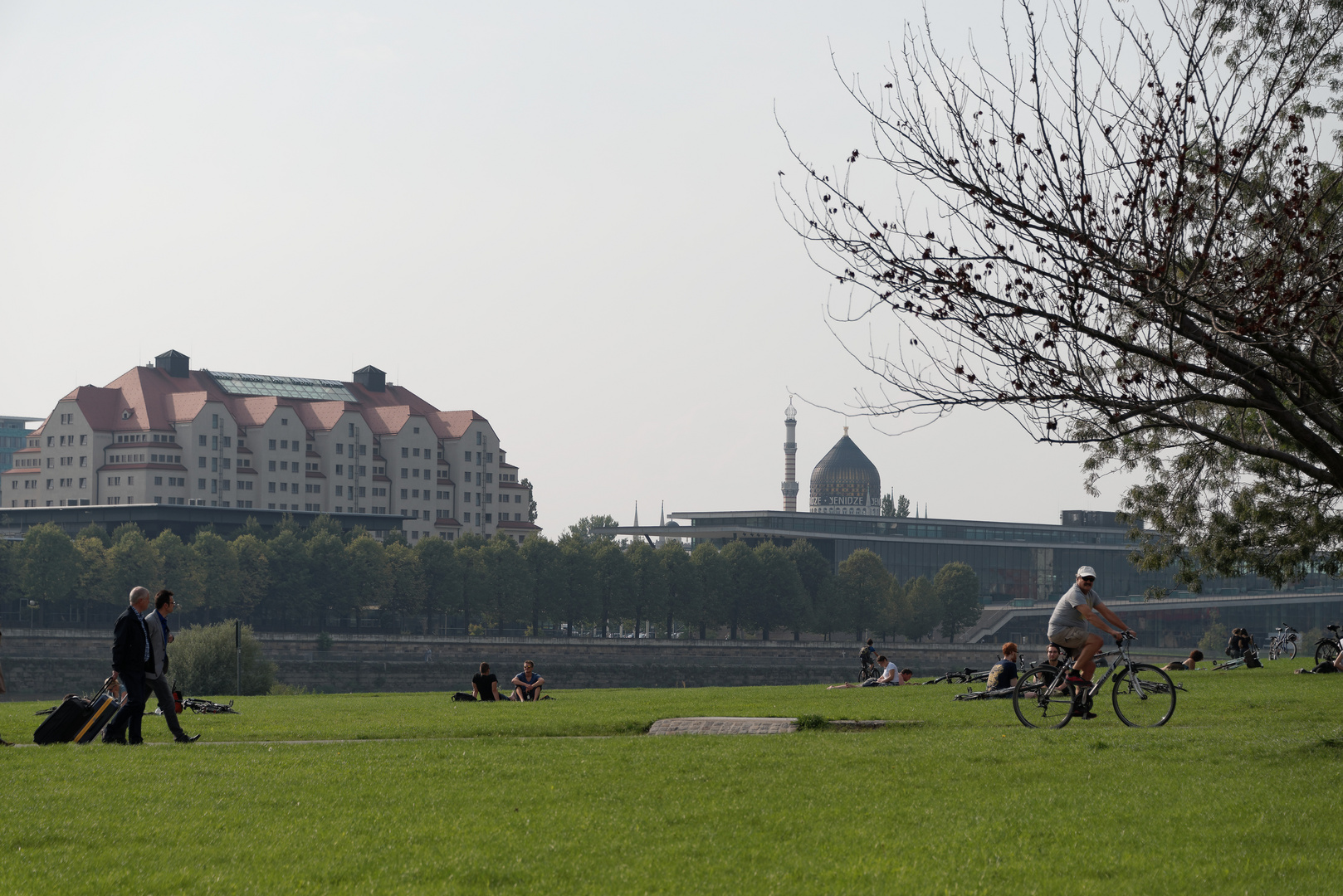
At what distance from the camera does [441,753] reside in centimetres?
1433

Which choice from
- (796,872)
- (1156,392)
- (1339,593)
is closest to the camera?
(796,872)

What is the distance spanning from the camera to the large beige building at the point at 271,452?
13938cm

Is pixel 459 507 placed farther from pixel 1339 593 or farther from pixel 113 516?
pixel 1339 593

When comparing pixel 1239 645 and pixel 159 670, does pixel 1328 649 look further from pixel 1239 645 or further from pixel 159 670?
pixel 159 670

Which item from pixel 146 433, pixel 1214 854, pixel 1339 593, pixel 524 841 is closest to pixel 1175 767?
pixel 1214 854

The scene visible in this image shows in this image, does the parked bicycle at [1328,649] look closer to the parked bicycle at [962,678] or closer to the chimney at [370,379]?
the parked bicycle at [962,678]

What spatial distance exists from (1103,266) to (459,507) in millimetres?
152193

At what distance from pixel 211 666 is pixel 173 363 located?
3442 inches

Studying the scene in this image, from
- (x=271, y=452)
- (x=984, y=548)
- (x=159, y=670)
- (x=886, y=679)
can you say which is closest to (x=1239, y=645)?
(x=886, y=679)

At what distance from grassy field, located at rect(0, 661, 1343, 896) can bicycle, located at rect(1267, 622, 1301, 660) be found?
37.8 metres

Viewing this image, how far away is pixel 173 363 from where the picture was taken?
148750mm

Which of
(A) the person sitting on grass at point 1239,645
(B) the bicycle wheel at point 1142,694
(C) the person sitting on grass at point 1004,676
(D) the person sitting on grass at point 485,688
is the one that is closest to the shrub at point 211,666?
(D) the person sitting on grass at point 485,688

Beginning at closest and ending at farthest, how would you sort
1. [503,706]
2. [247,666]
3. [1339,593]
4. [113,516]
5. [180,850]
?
[180,850] → [503,706] → [247,666] → [113,516] → [1339,593]

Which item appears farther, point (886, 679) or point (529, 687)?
point (886, 679)
